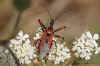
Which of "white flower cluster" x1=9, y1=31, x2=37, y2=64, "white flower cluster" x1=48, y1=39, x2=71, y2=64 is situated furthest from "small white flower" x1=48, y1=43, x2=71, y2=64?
"white flower cluster" x1=9, y1=31, x2=37, y2=64

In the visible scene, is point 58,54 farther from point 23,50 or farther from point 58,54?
point 23,50

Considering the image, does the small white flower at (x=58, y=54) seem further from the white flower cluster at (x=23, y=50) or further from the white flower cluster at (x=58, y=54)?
the white flower cluster at (x=23, y=50)

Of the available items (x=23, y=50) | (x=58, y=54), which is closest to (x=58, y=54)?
(x=58, y=54)

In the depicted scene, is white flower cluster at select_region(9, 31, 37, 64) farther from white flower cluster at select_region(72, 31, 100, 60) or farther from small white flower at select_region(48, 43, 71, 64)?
white flower cluster at select_region(72, 31, 100, 60)

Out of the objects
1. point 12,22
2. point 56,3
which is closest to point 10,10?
point 12,22

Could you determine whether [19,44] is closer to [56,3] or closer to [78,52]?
[78,52]
